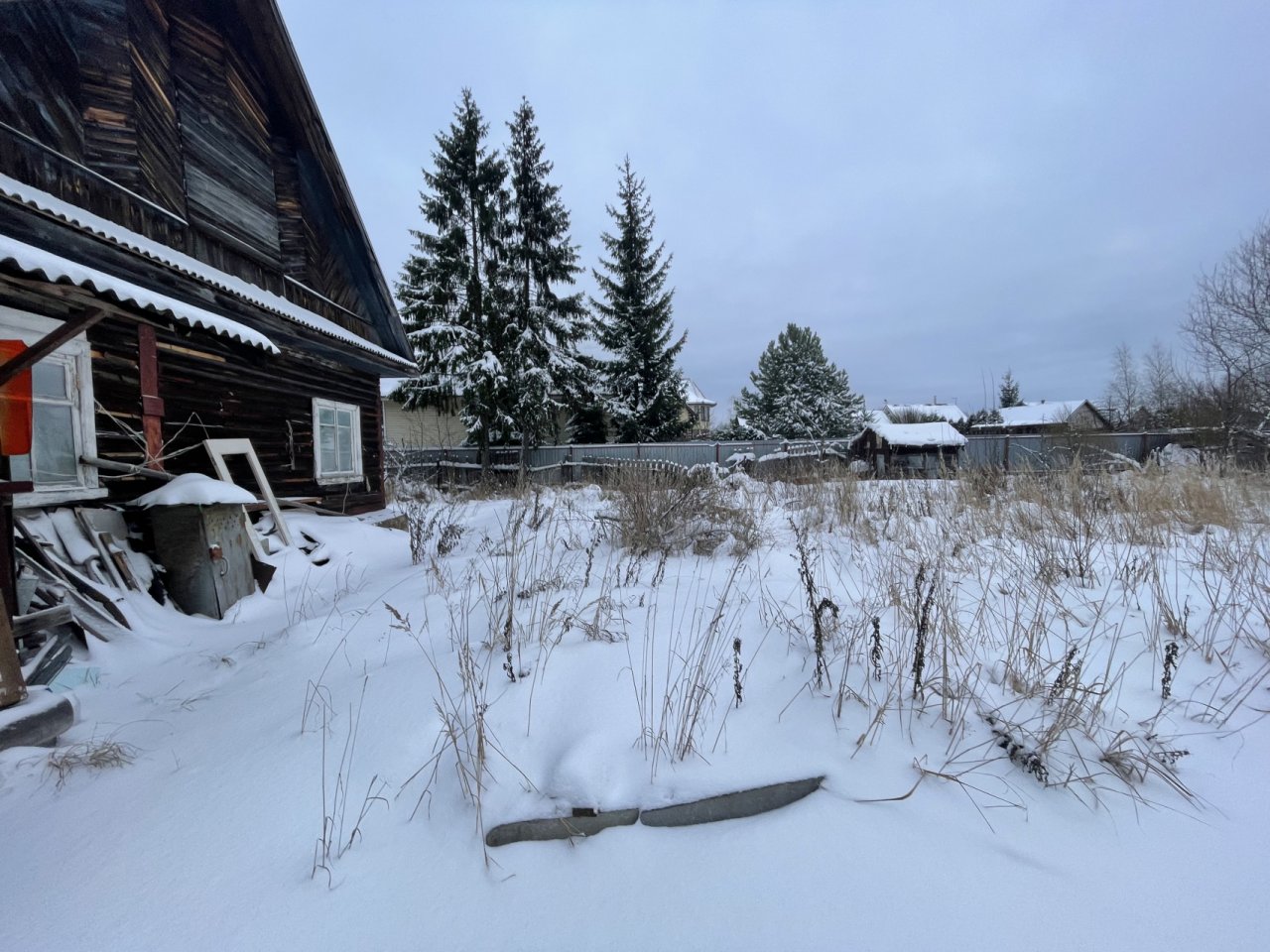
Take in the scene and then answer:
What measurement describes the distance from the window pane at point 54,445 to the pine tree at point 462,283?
12.6 metres

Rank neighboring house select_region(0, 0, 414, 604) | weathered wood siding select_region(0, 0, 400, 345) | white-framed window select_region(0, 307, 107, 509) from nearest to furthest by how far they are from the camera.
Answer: white-framed window select_region(0, 307, 107, 509), neighboring house select_region(0, 0, 414, 604), weathered wood siding select_region(0, 0, 400, 345)

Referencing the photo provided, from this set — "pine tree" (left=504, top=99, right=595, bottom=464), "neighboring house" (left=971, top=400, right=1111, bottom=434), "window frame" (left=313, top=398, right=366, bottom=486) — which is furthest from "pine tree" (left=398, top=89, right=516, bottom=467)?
"neighboring house" (left=971, top=400, right=1111, bottom=434)

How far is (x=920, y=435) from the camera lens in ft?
60.0

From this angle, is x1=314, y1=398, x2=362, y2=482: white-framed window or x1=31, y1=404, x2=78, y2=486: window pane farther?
x1=314, y1=398, x2=362, y2=482: white-framed window

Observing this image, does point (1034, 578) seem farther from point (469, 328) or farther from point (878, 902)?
point (469, 328)

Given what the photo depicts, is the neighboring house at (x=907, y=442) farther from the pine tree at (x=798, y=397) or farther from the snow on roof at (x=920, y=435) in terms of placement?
the pine tree at (x=798, y=397)

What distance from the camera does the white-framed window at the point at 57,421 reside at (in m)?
3.57

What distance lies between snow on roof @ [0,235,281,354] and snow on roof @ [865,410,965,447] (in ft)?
62.2

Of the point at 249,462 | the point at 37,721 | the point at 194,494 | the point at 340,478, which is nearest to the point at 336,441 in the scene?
the point at 340,478

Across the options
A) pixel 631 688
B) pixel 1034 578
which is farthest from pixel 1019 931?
pixel 1034 578

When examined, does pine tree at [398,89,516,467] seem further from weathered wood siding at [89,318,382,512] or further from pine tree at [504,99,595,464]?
weathered wood siding at [89,318,382,512]

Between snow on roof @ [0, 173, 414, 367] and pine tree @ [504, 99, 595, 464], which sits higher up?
pine tree @ [504, 99, 595, 464]

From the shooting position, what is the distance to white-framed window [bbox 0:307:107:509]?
357 centimetres

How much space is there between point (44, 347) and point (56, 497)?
1.70 metres
